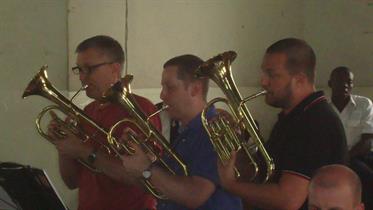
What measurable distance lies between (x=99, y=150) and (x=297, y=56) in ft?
3.07

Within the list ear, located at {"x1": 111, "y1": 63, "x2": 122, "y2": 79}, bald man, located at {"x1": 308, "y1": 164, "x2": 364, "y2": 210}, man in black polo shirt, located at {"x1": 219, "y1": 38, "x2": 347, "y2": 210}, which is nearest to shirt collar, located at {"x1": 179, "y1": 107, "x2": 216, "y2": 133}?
man in black polo shirt, located at {"x1": 219, "y1": 38, "x2": 347, "y2": 210}

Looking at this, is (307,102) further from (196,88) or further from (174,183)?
(174,183)

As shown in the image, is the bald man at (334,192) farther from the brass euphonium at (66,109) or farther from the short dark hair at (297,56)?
the brass euphonium at (66,109)

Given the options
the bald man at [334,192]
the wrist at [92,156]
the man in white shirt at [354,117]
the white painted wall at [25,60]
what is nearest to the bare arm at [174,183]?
the wrist at [92,156]

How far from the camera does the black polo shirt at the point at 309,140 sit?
7.86ft

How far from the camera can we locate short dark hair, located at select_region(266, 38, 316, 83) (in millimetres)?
2592

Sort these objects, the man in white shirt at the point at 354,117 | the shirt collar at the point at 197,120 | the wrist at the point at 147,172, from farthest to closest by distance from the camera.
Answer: the man in white shirt at the point at 354,117, the shirt collar at the point at 197,120, the wrist at the point at 147,172

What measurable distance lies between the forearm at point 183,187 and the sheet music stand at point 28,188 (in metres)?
0.39

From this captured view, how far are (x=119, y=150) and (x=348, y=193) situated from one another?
3.34 ft

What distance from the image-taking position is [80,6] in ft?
14.3

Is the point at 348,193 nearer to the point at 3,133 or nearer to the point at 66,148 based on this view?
the point at 66,148

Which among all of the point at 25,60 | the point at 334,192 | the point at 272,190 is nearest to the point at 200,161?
the point at 272,190

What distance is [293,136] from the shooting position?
97.1 inches

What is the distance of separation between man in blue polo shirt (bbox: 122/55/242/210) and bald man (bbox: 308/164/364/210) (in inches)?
21.5
